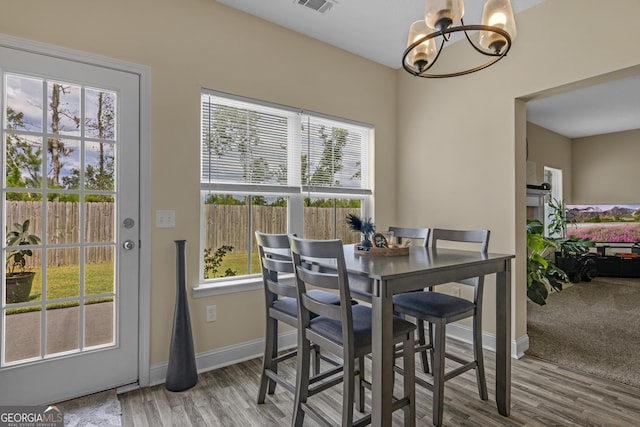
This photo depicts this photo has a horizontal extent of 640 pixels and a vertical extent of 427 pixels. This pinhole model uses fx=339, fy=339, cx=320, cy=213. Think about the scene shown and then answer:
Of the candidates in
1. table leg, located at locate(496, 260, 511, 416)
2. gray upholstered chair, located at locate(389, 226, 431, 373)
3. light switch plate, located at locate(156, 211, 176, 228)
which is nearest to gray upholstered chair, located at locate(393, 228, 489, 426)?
table leg, located at locate(496, 260, 511, 416)

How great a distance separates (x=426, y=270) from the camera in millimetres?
1588

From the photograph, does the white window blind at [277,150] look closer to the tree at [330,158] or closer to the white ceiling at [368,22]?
the tree at [330,158]

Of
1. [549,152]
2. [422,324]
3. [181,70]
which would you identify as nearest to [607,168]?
[549,152]

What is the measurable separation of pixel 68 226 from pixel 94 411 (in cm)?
112

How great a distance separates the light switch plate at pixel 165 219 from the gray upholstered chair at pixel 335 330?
1.15 m

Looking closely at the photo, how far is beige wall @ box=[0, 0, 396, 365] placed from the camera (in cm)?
214

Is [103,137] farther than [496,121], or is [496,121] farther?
[496,121]

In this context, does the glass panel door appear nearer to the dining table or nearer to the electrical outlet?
the electrical outlet

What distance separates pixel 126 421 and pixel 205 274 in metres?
1.06

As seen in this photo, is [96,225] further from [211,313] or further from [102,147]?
[211,313]

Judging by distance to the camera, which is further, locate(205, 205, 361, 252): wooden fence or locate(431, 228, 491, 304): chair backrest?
locate(205, 205, 361, 252): wooden fence

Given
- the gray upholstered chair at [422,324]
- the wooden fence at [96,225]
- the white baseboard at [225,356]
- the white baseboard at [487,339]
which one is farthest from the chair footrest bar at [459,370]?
the wooden fence at [96,225]

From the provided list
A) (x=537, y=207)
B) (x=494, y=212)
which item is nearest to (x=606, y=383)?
(x=494, y=212)

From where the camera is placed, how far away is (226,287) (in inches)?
104
